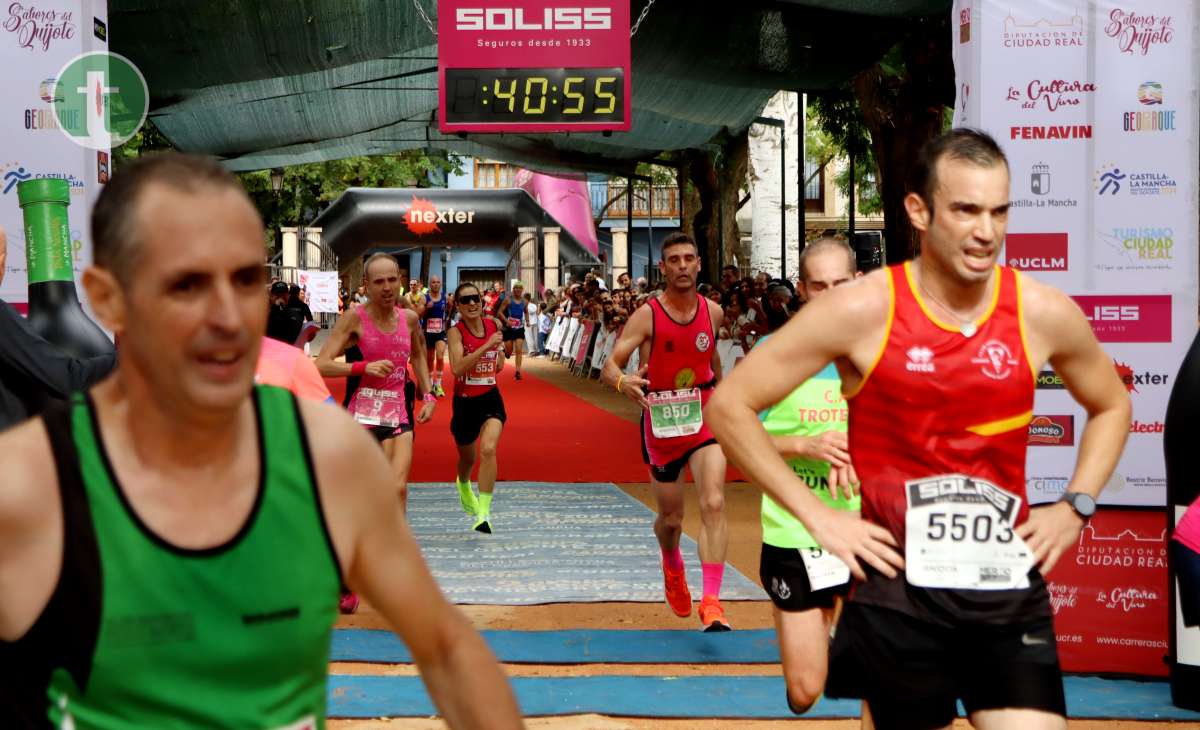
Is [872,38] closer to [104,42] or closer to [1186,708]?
[104,42]

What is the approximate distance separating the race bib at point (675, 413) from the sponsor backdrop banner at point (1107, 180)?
73.1 inches

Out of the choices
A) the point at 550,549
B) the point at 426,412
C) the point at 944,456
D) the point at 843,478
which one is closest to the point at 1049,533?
the point at 944,456

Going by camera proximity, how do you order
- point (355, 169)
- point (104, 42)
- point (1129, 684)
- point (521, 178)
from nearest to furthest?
point (1129, 684) < point (104, 42) < point (355, 169) < point (521, 178)

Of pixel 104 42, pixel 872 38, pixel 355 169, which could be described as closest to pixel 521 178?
pixel 355 169

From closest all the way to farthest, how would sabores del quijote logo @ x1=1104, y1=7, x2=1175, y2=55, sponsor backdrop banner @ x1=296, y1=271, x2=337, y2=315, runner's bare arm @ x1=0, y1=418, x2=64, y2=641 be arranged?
runner's bare arm @ x1=0, y1=418, x2=64, y2=641 < sabores del quijote logo @ x1=1104, y1=7, x2=1175, y2=55 < sponsor backdrop banner @ x1=296, y1=271, x2=337, y2=315

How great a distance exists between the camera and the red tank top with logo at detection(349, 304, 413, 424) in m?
9.27

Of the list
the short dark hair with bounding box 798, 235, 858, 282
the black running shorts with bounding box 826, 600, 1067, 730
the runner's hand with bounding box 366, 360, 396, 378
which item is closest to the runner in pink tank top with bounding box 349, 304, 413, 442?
the runner's hand with bounding box 366, 360, 396, 378

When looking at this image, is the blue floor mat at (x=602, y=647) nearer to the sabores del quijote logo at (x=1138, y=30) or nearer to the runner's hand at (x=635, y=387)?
the runner's hand at (x=635, y=387)

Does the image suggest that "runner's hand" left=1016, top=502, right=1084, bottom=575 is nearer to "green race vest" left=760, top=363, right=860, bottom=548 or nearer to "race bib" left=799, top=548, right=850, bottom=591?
"race bib" left=799, top=548, right=850, bottom=591

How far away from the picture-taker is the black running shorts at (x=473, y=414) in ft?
37.3

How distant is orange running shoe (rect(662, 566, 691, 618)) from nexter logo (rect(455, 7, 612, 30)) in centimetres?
650

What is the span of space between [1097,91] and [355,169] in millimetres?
44288

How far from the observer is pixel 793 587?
202 inches

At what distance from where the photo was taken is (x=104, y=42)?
8133 millimetres
